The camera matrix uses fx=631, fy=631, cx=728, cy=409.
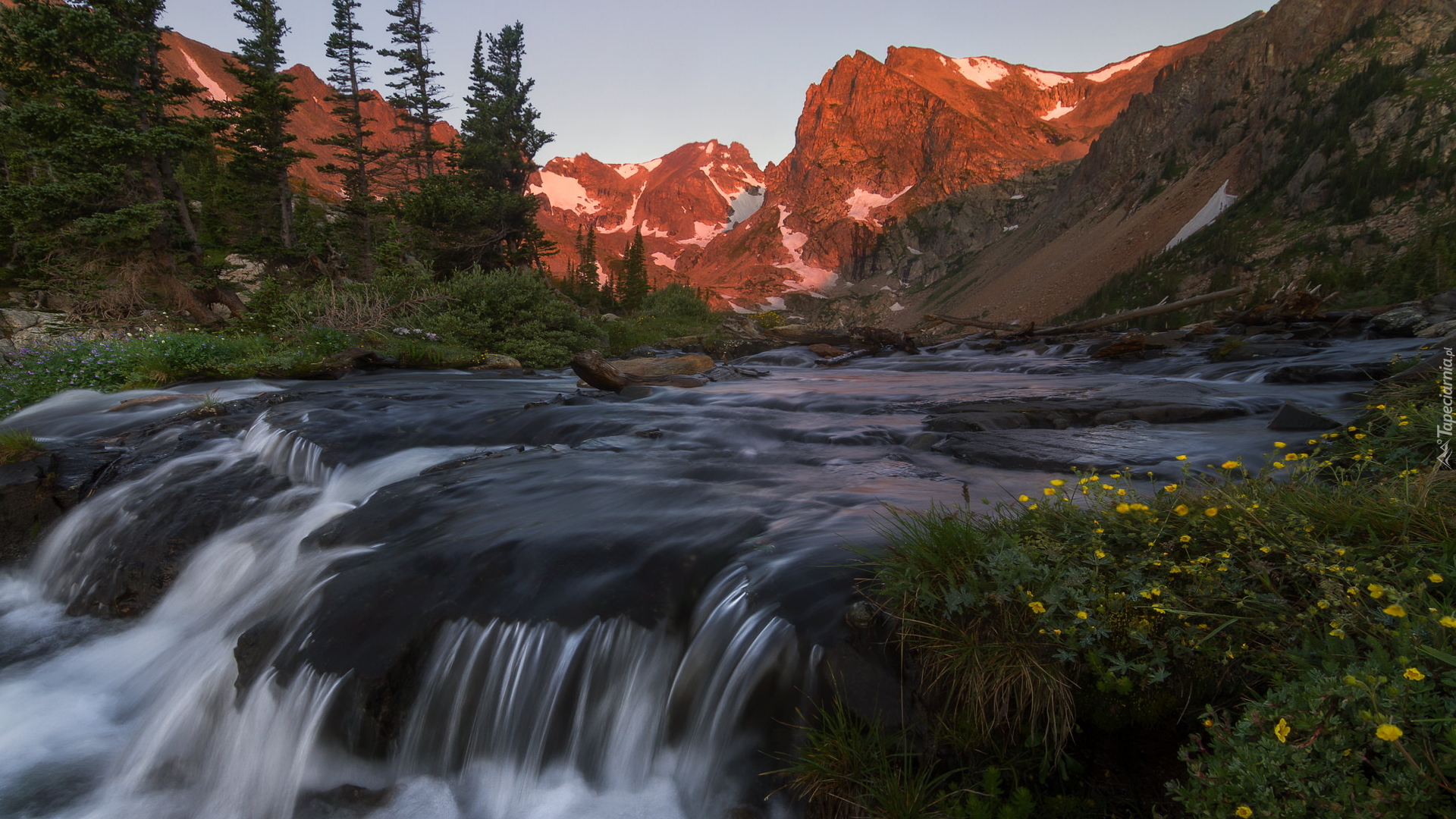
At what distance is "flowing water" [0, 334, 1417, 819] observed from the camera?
11.4 feet

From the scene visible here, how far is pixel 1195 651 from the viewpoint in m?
2.56

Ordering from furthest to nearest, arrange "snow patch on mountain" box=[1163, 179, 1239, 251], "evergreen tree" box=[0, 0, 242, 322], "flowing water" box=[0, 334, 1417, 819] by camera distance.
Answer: "snow patch on mountain" box=[1163, 179, 1239, 251] → "evergreen tree" box=[0, 0, 242, 322] → "flowing water" box=[0, 334, 1417, 819]

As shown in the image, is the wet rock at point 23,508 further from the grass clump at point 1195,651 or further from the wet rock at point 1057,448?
the wet rock at point 1057,448

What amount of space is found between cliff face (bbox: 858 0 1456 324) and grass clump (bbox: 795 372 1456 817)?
60620 millimetres

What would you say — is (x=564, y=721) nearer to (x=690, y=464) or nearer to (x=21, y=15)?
(x=690, y=464)

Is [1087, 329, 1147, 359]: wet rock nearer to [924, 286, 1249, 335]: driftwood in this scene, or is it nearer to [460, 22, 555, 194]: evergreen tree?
[924, 286, 1249, 335]: driftwood

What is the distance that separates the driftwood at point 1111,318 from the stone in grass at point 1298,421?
13.5 meters

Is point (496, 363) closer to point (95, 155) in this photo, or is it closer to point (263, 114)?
point (95, 155)

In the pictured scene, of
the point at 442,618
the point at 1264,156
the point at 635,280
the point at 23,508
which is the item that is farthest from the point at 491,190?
the point at 1264,156

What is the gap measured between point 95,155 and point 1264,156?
320 ft

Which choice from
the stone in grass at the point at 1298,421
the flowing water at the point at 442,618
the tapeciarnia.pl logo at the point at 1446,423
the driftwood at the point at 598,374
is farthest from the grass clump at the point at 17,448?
the stone in grass at the point at 1298,421

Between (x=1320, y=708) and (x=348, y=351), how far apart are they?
18544mm

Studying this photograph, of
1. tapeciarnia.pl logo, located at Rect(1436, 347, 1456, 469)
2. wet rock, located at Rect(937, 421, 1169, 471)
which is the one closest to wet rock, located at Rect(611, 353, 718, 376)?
wet rock, located at Rect(937, 421, 1169, 471)

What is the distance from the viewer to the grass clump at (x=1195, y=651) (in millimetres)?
1918
